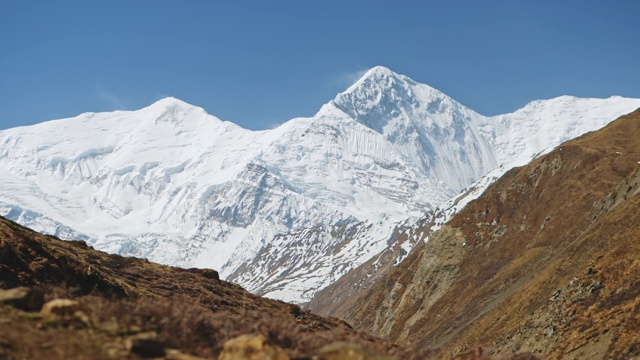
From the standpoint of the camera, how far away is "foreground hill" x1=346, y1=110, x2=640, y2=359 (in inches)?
1988

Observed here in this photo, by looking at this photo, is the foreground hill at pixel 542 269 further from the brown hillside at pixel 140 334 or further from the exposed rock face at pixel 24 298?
the exposed rock face at pixel 24 298

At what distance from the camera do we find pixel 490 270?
116 meters

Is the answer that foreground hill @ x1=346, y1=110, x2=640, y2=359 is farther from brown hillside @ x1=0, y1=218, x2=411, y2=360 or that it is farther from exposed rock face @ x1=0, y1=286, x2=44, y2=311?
exposed rock face @ x1=0, y1=286, x2=44, y2=311

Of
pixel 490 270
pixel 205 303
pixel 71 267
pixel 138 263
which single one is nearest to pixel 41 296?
pixel 71 267

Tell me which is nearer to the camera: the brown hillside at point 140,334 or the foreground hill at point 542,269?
the brown hillside at point 140,334

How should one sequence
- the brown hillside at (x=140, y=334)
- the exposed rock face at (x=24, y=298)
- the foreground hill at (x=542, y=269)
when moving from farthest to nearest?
1. the foreground hill at (x=542, y=269)
2. the exposed rock face at (x=24, y=298)
3. the brown hillside at (x=140, y=334)

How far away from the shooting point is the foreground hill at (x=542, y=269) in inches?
1988

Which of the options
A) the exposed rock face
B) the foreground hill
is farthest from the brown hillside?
the foreground hill

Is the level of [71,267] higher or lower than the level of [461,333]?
higher

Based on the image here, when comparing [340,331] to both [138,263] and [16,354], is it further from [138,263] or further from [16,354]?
[138,263]

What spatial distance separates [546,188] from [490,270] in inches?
1013

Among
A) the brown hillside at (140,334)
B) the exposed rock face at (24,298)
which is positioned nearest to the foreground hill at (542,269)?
the brown hillside at (140,334)

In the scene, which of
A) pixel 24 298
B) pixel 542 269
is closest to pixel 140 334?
pixel 24 298

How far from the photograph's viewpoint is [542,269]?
8581 cm
